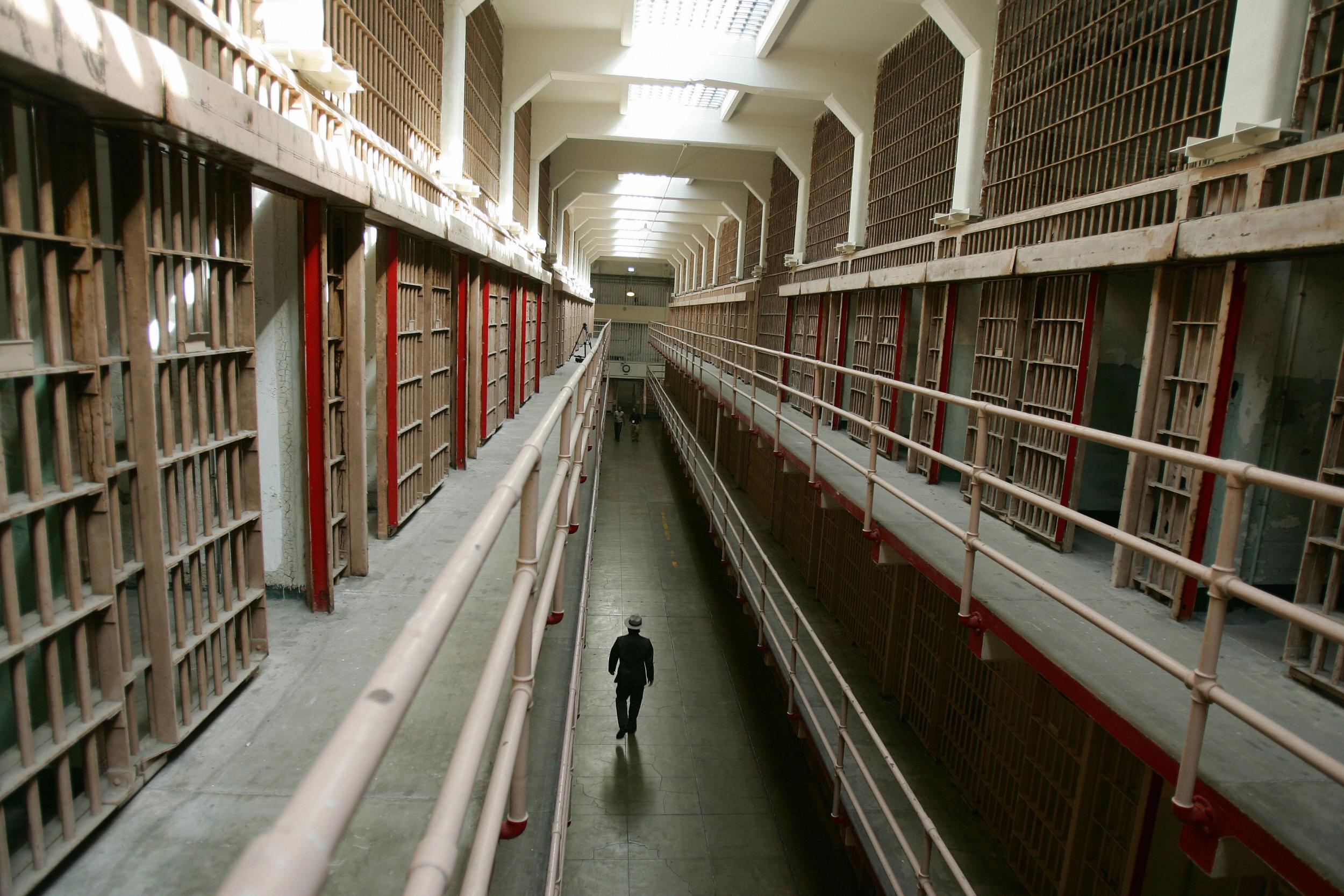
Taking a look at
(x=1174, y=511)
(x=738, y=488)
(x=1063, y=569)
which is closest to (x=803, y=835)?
(x=1063, y=569)

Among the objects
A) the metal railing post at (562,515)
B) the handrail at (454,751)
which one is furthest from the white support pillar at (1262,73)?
the handrail at (454,751)

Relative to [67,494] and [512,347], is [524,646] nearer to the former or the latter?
[67,494]

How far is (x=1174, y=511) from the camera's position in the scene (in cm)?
492

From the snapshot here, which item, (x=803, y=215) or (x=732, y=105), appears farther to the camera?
(x=803, y=215)

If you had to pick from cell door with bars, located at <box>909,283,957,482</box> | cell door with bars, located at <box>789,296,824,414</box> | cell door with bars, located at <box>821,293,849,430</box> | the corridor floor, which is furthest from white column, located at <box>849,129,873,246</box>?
the corridor floor

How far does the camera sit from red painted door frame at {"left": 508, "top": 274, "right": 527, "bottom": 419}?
12.9 metres

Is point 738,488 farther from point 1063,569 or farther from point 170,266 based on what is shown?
A: point 170,266

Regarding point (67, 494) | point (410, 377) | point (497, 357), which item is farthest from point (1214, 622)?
point (497, 357)

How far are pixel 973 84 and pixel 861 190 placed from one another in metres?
3.94

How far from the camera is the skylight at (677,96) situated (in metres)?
15.0

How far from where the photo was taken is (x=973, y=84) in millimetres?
8180

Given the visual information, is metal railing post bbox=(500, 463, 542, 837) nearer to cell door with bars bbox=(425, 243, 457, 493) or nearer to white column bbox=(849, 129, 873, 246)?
cell door with bars bbox=(425, 243, 457, 493)

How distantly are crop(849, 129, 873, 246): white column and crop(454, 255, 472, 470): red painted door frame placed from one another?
6059mm

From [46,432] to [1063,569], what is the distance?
5.55 m
